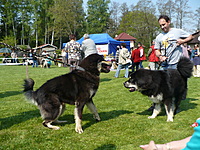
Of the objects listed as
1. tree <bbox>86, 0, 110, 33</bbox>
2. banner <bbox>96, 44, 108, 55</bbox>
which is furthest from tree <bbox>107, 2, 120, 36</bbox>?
banner <bbox>96, 44, 108, 55</bbox>

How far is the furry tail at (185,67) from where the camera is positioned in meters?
4.61

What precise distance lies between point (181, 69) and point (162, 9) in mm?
34422

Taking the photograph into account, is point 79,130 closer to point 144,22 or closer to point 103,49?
point 103,49

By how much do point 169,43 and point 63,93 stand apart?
2665 mm

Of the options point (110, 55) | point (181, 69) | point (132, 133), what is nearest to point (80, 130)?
point (132, 133)

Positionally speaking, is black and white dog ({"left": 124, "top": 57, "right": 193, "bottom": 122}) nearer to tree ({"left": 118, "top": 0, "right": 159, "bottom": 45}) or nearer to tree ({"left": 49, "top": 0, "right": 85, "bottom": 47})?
tree ({"left": 118, "top": 0, "right": 159, "bottom": 45})

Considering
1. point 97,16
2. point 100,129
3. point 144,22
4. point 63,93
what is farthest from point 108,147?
point 97,16

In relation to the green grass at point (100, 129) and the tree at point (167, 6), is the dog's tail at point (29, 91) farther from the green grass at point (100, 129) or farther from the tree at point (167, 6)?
the tree at point (167, 6)

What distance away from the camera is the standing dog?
152 inches

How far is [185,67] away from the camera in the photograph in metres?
4.60

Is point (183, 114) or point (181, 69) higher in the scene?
point (181, 69)

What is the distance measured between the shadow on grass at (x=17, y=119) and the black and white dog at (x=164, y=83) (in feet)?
8.14

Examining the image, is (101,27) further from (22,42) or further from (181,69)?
(181,69)

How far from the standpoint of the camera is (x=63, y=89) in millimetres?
3926
